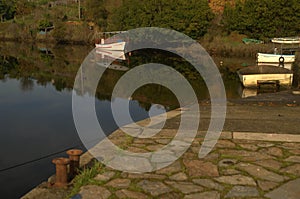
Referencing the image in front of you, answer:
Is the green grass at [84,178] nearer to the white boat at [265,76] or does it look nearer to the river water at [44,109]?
the river water at [44,109]

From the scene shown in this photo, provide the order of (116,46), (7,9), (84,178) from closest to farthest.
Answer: (84,178)
(116,46)
(7,9)

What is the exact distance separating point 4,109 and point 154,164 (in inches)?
517

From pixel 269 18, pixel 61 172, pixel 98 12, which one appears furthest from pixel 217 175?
pixel 98 12

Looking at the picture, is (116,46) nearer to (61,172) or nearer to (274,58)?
(274,58)

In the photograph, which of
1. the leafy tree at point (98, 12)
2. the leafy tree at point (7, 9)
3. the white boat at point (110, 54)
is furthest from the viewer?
the leafy tree at point (7, 9)

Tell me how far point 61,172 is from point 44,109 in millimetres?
12489

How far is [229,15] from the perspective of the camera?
43062 millimetres

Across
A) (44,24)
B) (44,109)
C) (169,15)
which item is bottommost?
(44,109)

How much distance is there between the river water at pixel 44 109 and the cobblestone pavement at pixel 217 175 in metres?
3.93

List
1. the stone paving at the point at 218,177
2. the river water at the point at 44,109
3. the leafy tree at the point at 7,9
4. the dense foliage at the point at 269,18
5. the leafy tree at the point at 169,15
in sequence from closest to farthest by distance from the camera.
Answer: the stone paving at the point at 218,177 < the river water at the point at 44,109 < the dense foliage at the point at 269,18 < the leafy tree at the point at 169,15 < the leafy tree at the point at 7,9

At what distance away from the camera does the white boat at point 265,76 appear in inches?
797

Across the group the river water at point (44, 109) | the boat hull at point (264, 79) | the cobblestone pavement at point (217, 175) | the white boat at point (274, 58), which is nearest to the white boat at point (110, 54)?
the river water at point (44, 109)

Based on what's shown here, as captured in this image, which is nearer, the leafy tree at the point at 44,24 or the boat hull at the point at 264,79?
the boat hull at the point at 264,79

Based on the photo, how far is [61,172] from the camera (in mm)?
4645
